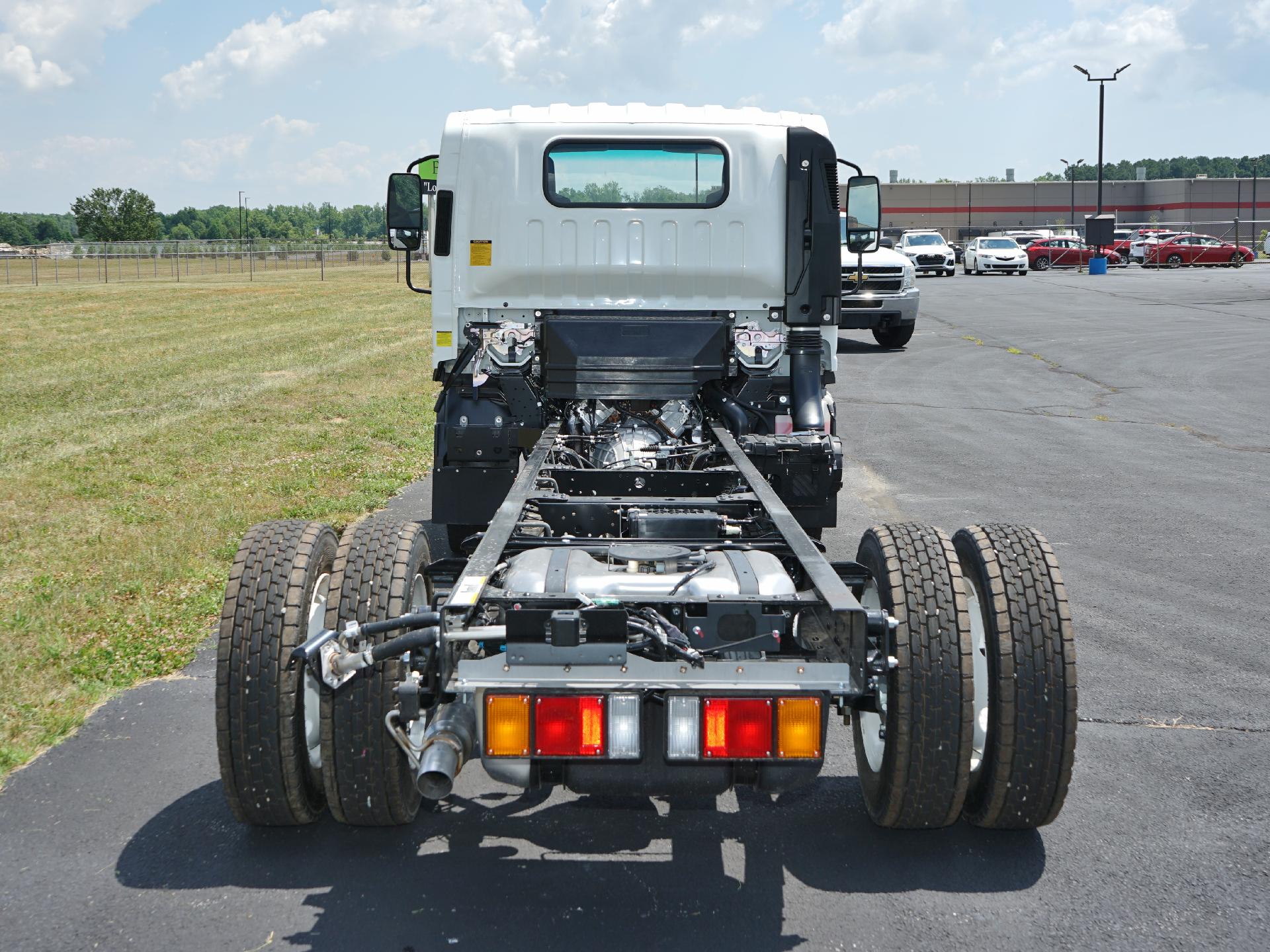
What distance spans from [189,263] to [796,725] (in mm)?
67926

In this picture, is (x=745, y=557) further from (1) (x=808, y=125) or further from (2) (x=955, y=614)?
(1) (x=808, y=125)

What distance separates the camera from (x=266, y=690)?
374cm

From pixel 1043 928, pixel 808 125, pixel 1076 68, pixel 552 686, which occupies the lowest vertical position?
pixel 1043 928

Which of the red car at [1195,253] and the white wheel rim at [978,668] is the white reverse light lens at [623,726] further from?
the red car at [1195,253]

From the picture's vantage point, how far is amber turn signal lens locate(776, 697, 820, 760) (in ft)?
10.8

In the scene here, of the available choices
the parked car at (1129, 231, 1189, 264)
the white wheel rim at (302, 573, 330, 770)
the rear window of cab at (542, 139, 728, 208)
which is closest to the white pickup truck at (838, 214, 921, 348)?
the rear window of cab at (542, 139, 728, 208)

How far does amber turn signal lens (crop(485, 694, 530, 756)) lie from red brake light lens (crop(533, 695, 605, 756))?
27 mm

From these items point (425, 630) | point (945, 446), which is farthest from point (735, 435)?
point (945, 446)

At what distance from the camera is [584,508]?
497 centimetres

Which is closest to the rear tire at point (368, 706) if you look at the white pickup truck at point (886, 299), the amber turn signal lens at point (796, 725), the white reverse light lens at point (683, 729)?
the white reverse light lens at point (683, 729)

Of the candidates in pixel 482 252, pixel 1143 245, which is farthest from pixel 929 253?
pixel 482 252

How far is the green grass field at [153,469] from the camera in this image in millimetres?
5930

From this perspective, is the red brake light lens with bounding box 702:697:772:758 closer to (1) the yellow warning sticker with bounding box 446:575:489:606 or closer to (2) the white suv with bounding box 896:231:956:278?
(1) the yellow warning sticker with bounding box 446:575:489:606

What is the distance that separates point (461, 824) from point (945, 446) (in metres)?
8.61
